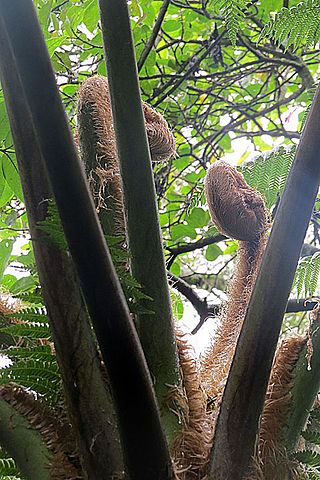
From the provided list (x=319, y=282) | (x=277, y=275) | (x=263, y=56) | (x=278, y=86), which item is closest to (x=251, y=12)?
(x=263, y=56)

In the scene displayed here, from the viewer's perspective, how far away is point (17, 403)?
603mm

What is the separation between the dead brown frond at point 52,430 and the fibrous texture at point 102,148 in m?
0.23

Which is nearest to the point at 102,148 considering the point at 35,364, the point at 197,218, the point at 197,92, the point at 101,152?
the point at 101,152

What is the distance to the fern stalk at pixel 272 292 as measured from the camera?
520mm

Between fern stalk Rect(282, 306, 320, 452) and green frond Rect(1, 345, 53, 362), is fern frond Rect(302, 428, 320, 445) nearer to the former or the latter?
fern stalk Rect(282, 306, 320, 452)

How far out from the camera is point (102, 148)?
785 millimetres

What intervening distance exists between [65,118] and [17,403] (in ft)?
1.01

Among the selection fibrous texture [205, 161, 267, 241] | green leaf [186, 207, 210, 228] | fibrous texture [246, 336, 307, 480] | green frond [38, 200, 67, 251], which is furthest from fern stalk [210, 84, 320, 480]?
green leaf [186, 207, 210, 228]

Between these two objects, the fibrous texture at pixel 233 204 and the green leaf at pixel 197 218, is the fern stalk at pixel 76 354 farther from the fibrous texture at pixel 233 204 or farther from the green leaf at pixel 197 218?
the green leaf at pixel 197 218

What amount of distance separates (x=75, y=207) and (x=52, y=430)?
0.27 metres

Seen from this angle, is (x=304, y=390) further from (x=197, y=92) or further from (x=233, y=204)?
(x=197, y=92)

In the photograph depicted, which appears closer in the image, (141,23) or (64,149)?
(64,149)

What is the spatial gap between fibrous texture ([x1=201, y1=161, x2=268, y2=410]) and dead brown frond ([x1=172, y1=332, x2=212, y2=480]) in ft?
0.37

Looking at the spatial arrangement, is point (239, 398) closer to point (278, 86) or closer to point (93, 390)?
point (93, 390)
